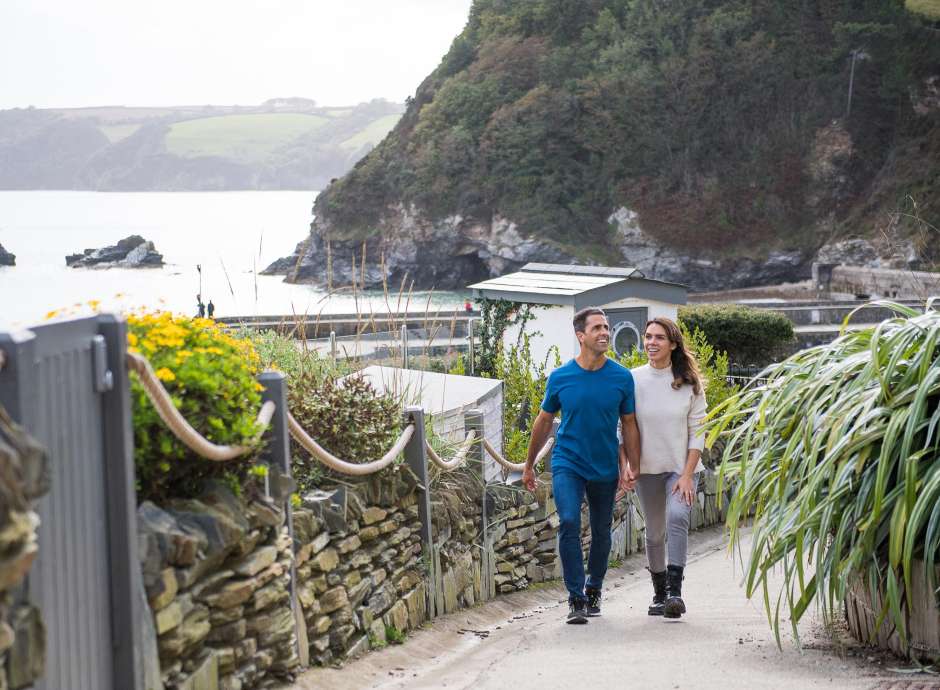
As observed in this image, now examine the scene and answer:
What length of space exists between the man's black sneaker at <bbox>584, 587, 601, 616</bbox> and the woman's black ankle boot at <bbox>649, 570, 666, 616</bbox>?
30 centimetres

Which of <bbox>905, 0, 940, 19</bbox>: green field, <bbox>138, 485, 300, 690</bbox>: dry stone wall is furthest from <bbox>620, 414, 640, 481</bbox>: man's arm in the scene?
<bbox>905, 0, 940, 19</bbox>: green field

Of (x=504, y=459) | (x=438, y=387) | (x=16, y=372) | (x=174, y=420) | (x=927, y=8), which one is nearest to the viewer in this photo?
(x=16, y=372)

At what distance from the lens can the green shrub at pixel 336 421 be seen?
6234mm

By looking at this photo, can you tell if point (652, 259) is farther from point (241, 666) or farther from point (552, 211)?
point (241, 666)

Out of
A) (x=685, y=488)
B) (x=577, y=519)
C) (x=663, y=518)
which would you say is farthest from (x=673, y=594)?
(x=577, y=519)

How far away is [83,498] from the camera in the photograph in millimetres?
3408

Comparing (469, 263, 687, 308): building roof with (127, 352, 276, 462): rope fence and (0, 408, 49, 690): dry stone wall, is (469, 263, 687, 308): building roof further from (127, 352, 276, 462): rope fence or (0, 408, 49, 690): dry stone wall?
(0, 408, 49, 690): dry stone wall

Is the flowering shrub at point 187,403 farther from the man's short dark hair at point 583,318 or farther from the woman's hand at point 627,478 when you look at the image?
the woman's hand at point 627,478

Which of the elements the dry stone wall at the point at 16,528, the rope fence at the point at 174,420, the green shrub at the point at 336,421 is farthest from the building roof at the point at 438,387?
the dry stone wall at the point at 16,528

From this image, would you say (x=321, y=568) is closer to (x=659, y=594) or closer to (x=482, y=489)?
(x=659, y=594)

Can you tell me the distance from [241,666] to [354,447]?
79.9 inches

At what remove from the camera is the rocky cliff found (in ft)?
251

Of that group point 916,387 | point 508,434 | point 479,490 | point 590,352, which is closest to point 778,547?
point 916,387

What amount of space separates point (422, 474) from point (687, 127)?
7837 centimetres
